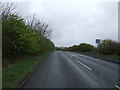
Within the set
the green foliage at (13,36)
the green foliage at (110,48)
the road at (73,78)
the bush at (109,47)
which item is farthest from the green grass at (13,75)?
the bush at (109,47)

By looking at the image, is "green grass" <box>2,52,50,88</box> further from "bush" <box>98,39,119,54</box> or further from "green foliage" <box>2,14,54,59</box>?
"bush" <box>98,39,119,54</box>

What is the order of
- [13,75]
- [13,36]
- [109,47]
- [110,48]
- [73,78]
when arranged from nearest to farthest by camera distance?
[13,75]
[73,78]
[13,36]
[110,48]
[109,47]

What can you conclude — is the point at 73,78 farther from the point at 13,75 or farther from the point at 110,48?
the point at 110,48

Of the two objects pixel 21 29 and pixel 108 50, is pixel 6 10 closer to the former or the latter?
pixel 21 29

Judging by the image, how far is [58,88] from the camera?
7.20 metres

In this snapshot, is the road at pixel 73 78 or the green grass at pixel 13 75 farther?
the road at pixel 73 78

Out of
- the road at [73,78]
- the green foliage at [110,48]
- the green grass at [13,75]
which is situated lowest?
the road at [73,78]

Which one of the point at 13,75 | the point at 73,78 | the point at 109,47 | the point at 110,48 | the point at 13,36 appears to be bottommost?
the point at 73,78

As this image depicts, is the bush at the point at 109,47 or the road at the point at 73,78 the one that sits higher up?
the bush at the point at 109,47

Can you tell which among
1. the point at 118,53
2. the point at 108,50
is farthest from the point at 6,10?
the point at 108,50

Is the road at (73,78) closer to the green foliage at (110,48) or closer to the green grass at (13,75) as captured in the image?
the green grass at (13,75)

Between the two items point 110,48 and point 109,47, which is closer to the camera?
point 110,48

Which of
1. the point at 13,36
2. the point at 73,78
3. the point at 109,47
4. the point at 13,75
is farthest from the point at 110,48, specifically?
the point at 13,75

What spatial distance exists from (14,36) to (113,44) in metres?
25.7
